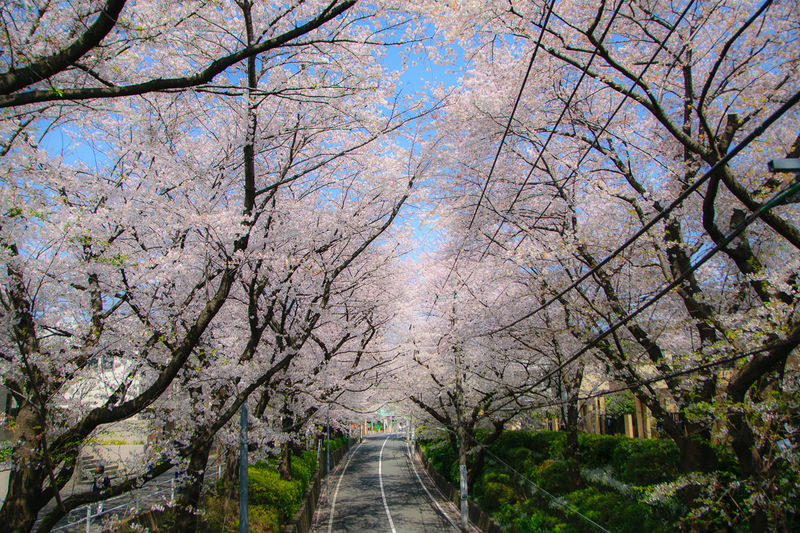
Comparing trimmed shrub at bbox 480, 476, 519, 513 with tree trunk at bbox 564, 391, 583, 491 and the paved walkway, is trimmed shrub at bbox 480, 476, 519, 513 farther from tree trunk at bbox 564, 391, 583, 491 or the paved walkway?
tree trunk at bbox 564, 391, 583, 491

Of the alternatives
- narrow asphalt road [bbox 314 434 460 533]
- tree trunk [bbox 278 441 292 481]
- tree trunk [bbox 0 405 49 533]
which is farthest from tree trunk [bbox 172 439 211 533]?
narrow asphalt road [bbox 314 434 460 533]

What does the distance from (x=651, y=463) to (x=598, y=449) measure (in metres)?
4.00

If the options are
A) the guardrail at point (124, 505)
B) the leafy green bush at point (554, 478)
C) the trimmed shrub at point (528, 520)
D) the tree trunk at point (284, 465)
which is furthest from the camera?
the tree trunk at point (284, 465)

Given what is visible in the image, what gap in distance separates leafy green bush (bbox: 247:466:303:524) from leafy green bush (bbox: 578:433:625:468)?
31.2 ft

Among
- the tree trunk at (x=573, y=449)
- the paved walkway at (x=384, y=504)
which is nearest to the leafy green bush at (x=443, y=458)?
the paved walkway at (x=384, y=504)

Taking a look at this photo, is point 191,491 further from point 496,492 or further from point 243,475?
point 496,492

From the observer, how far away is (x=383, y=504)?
2078cm

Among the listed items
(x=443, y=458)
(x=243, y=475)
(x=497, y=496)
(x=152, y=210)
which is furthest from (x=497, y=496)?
(x=152, y=210)

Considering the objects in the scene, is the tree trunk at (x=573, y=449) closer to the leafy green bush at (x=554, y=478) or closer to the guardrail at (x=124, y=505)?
the leafy green bush at (x=554, y=478)

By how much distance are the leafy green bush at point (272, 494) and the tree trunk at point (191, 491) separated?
521 cm

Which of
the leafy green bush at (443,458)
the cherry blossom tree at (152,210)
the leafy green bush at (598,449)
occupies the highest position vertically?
the cherry blossom tree at (152,210)

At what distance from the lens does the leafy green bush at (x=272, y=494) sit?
1248 cm

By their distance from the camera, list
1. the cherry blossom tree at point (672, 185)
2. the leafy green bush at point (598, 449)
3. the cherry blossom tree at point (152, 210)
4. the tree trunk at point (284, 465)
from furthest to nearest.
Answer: the tree trunk at point (284, 465) → the leafy green bush at point (598, 449) → the cherry blossom tree at point (672, 185) → the cherry blossom tree at point (152, 210)

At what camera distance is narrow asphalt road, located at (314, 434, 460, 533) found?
1695cm
